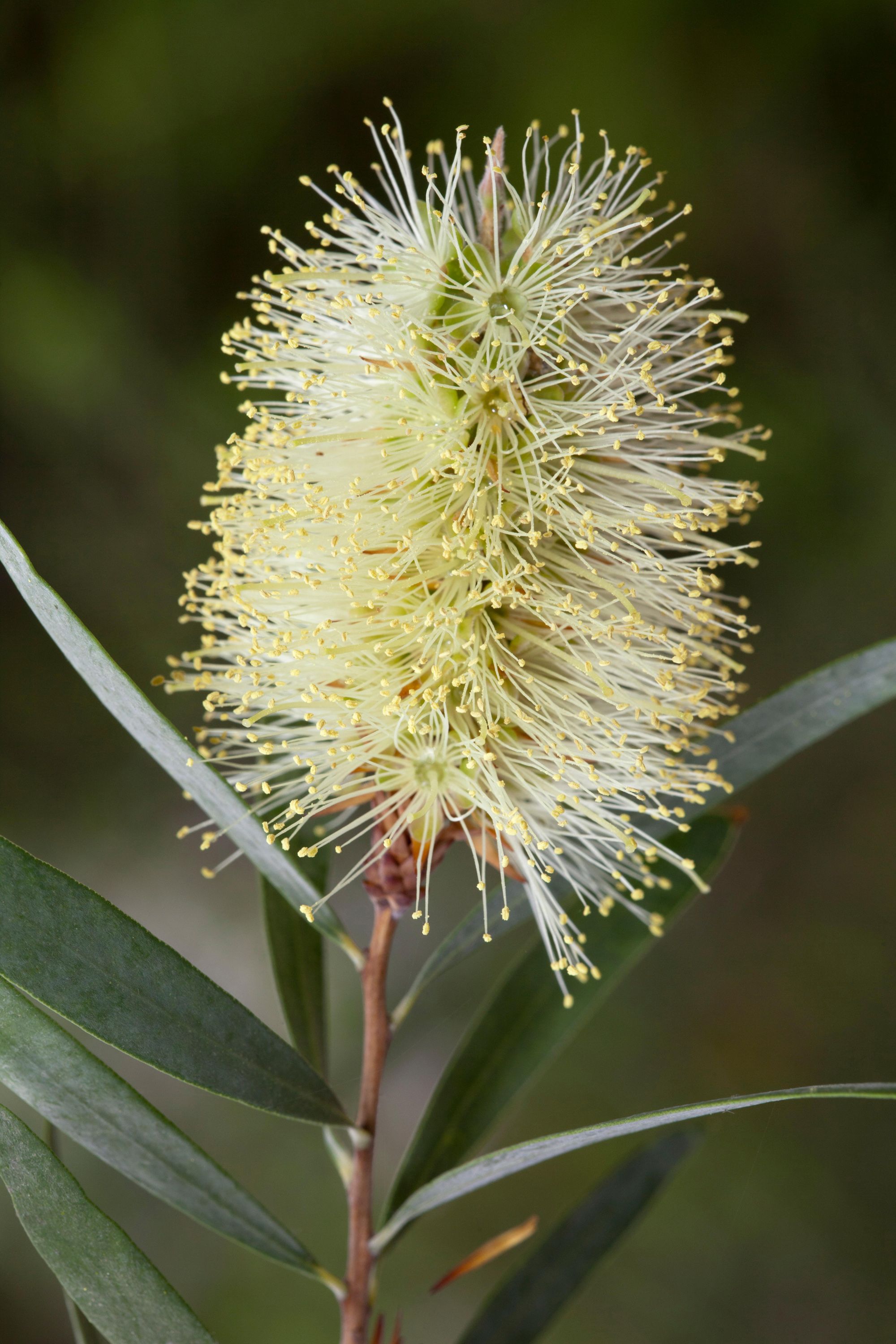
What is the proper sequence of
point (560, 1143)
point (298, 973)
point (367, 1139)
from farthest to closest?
point (298, 973), point (367, 1139), point (560, 1143)

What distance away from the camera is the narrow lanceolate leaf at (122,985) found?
0.51 m

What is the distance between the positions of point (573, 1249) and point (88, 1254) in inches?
19.5

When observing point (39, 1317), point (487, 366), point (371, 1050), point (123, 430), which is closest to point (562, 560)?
point (487, 366)

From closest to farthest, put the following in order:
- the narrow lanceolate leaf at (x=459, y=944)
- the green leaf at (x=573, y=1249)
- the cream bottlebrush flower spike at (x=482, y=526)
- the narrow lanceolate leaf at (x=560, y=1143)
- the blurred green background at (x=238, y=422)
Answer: the narrow lanceolate leaf at (x=560, y=1143) < the cream bottlebrush flower spike at (x=482, y=526) < the narrow lanceolate leaf at (x=459, y=944) < the green leaf at (x=573, y=1249) < the blurred green background at (x=238, y=422)

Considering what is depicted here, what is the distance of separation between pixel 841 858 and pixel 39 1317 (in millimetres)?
1374

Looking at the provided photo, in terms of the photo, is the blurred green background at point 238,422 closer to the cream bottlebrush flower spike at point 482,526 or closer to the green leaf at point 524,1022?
the green leaf at point 524,1022

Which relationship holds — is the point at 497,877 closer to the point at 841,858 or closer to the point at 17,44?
the point at 841,858

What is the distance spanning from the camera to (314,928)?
2.57ft

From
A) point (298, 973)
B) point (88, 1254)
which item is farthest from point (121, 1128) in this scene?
point (298, 973)

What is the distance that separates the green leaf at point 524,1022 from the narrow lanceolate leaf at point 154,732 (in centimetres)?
19

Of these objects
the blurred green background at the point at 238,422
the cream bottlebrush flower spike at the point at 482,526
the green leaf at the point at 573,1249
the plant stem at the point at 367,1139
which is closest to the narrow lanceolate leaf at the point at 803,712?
the cream bottlebrush flower spike at the point at 482,526

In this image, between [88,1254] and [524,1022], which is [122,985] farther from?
[524,1022]

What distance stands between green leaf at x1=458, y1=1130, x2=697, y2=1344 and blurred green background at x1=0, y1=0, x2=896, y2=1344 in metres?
0.53

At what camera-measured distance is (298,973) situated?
77 centimetres
